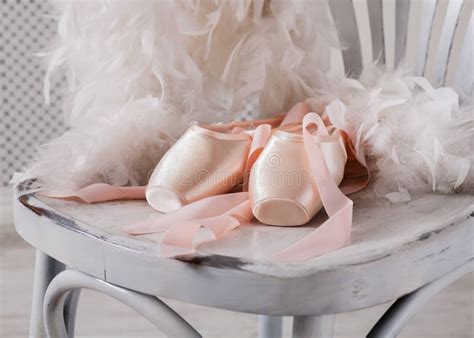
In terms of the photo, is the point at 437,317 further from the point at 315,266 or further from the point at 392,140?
the point at 315,266

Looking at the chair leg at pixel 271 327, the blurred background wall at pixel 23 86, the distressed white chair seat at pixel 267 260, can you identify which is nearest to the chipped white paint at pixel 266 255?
the distressed white chair seat at pixel 267 260

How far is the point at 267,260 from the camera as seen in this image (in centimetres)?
45

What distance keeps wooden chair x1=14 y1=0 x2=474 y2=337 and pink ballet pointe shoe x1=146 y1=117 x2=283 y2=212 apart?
25mm

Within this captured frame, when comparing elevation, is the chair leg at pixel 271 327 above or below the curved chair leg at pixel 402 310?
below

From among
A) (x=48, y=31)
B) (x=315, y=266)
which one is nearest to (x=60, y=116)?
(x=48, y=31)

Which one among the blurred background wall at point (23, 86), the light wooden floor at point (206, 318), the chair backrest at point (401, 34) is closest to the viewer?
the chair backrest at point (401, 34)

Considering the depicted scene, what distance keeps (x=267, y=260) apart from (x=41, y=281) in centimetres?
30

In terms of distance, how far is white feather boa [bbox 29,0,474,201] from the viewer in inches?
23.6

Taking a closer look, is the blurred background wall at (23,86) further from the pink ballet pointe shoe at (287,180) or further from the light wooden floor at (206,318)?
the pink ballet pointe shoe at (287,180)

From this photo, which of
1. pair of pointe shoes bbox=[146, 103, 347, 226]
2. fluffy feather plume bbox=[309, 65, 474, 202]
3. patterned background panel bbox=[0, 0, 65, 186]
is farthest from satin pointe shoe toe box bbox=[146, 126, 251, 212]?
patterned background panel bbox=[0, 0, 65, 186]

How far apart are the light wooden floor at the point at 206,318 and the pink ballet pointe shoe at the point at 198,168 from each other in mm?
596

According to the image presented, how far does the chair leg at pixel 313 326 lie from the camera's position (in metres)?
0.45

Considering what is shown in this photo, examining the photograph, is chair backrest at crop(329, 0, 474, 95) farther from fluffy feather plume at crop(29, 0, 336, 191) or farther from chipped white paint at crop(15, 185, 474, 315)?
chipped white paint at crop(15, 185, 474, 315)

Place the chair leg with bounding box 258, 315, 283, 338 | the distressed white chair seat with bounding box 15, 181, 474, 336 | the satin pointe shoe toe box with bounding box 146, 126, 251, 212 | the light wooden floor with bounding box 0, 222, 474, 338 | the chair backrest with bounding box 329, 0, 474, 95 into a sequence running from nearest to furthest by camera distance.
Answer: the distressed white chair seat with bounding box 15, 181, 474, 336 → the satin pointe shoe toe box with bounding box 146, 126, 251, 212 → the chair backrest with bounding box 329, 0, 474, 95 → the chair leg with bounding box 258, 315, 283, 338 → the light wooden floor with bounding box 0, 222, 474, 338
